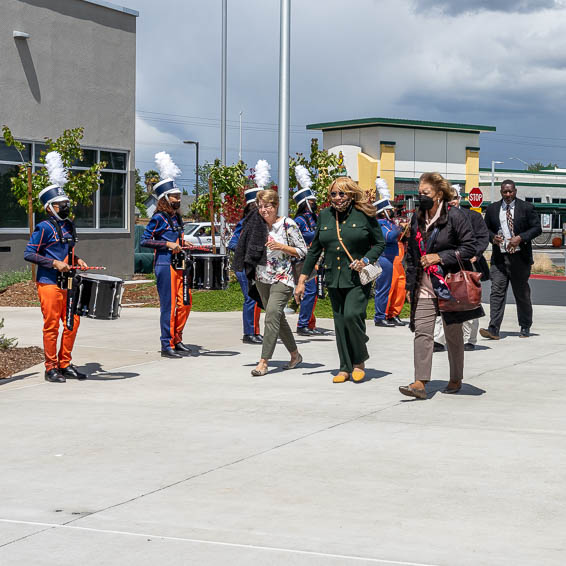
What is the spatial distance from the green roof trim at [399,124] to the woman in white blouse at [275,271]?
60.4m

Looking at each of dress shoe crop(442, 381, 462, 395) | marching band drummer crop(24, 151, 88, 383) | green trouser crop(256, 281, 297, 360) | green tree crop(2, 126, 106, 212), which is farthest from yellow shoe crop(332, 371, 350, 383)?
green tree crop(2, 126, 106, 212)

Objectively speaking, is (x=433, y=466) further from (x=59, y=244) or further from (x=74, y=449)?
(x=59, y=244)

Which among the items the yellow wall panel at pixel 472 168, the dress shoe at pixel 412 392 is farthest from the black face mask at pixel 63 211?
Result: the yellow wall panel at pixel 472 168

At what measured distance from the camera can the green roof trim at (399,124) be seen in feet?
230

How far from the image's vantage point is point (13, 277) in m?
21.9

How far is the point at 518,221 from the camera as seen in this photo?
12.9 metres

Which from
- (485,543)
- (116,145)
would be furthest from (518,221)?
(116,145)

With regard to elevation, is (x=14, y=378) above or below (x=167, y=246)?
below

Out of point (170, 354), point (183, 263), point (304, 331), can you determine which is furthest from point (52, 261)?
point (304, 331)

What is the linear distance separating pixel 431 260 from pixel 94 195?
18290 mm

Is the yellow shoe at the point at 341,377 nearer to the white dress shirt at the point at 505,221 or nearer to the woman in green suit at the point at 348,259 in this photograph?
the woman in green suit at the point at 348,259

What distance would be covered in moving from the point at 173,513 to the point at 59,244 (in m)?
4.81

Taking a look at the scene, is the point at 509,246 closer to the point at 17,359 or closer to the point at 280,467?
the point at 17,359

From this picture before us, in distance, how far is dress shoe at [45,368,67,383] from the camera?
9.75m
